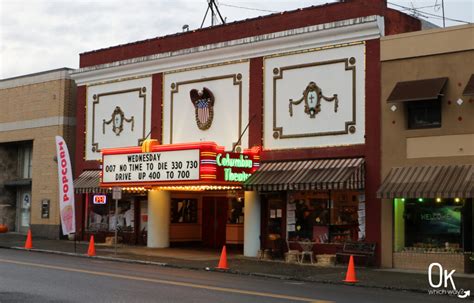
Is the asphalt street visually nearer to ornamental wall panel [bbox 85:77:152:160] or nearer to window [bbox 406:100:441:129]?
window [bbox 406:100:441:129]

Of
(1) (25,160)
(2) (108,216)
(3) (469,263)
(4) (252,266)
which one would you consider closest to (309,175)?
(4) (252,266)

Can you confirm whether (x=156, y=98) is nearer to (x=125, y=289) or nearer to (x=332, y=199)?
(x=332, y=199)

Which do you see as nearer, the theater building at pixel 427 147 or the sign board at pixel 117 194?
the theater building at pixel 427 147

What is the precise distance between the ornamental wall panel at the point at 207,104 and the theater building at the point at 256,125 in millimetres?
45

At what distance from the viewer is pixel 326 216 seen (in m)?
24.2

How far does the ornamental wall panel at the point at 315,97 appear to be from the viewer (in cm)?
2339

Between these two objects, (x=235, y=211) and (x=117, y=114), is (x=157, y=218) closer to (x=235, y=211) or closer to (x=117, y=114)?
(x=235, y=211)

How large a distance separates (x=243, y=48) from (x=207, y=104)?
2.77 m

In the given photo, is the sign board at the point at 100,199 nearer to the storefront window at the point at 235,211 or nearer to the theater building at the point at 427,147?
the storefront window at the point at 235,211

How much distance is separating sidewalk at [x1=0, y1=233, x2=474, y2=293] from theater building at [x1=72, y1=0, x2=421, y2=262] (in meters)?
1.50

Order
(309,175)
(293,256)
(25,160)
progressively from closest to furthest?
1. (309,175)
2. (293,256)
3. (25,160)

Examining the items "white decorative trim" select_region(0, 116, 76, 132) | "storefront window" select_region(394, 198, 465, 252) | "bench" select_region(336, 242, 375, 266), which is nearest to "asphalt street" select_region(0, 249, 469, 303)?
"bench" select_region(336, 242, 375, 266)

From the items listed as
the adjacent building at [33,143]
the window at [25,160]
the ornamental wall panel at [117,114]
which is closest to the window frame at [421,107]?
the ornamental wall panel at [117,114]

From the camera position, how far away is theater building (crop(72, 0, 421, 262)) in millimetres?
23281
